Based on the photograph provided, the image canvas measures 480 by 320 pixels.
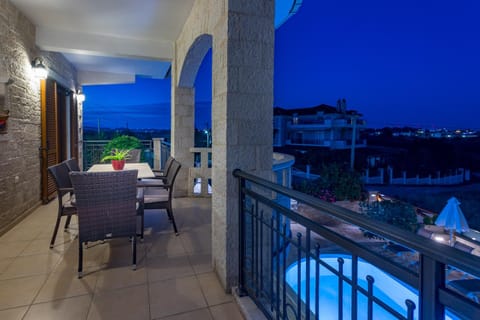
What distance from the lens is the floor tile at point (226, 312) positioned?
1.80 metres

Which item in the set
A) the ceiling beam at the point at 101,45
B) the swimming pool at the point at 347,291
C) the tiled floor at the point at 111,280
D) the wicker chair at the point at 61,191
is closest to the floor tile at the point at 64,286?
the tiled floor at the point at 111,280

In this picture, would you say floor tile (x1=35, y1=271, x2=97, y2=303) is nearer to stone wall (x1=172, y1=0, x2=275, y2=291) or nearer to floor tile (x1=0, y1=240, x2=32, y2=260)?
floor tile (x1=0, y1=240, x2=32, y2=260)

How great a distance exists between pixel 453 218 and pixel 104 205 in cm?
635

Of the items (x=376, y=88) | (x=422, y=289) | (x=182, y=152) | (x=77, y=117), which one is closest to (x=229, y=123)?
(x=422, y=289)

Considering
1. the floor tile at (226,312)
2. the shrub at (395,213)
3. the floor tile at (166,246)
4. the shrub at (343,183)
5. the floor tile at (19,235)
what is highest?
the floor tile at (19,235)

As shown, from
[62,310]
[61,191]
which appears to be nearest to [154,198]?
[61,191]

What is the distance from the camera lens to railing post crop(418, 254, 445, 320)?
2.23ft

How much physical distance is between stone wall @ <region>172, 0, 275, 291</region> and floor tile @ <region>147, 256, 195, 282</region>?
1.22ft

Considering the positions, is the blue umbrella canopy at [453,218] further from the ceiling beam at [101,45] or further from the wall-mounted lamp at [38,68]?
the wall-mounted lamp at [38,68]

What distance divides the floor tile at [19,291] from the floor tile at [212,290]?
1.17m

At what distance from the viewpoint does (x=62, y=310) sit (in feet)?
6.00

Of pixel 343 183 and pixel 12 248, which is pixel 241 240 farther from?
pixel 343 183

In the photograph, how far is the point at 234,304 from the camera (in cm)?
194

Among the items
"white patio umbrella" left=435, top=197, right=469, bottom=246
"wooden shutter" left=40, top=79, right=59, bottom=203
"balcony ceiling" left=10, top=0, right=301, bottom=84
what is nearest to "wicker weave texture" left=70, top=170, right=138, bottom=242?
"balcony ceiling" left=10, top=0, right=301, bottom=84
